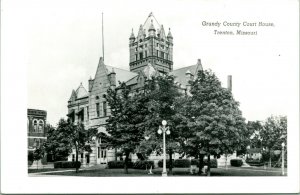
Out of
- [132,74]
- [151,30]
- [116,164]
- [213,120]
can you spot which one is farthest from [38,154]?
[213,120]

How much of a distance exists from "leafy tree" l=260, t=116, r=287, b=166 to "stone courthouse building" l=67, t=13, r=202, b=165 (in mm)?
4639

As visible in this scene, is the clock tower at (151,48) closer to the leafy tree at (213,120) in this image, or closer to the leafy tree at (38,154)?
the leafy tree at (213,120)

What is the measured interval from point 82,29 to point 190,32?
512cm

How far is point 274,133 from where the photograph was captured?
19016 mm

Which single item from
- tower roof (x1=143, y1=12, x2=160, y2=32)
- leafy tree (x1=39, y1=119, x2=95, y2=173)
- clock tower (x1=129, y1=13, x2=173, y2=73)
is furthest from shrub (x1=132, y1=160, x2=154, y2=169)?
tower roof (x1=143, y1=12, x2=160, y2=32)

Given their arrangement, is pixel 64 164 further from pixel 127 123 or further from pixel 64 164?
pixel 127 123

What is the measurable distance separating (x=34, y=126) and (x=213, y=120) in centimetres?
1047

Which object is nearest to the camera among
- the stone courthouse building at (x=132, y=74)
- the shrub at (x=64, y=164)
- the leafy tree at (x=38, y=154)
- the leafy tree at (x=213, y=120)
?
the leafy tree at (x=213, y=120)

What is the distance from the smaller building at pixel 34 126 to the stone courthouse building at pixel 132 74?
109 inches

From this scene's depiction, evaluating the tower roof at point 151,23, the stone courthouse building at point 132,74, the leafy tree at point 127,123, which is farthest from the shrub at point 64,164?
the tower roof at point 151,23

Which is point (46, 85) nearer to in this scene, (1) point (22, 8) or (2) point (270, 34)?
(1) point (22, 8)

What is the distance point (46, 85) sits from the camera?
56.2 ft

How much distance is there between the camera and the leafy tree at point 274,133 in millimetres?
16609

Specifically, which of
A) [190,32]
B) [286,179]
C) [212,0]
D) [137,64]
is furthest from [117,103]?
[286,179]
